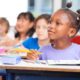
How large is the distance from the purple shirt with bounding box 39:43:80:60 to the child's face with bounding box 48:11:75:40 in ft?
0.27

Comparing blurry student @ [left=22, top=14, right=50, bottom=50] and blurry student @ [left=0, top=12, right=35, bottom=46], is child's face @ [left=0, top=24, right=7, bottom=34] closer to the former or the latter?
blurry student @ [left=0, top=12, right=35, bottom=46]

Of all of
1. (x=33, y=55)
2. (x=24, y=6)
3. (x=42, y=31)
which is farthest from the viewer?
(x=24, y=6)

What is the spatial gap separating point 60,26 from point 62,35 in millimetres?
59

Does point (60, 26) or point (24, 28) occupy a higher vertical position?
point (60, 26)

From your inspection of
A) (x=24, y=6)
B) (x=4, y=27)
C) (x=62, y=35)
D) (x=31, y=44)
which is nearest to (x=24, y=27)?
(x=4, y=27)

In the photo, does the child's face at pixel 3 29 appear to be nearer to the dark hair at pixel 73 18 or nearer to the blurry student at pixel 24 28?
the blurry student at pixel 24 28

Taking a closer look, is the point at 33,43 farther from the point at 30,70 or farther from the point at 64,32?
the point at 30,70

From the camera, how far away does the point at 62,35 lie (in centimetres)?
156

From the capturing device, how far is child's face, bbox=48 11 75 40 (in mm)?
1534

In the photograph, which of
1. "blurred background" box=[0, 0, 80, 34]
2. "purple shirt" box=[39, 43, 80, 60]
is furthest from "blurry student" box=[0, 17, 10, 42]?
"purple shirt" box=[39, 43, 80, 60]

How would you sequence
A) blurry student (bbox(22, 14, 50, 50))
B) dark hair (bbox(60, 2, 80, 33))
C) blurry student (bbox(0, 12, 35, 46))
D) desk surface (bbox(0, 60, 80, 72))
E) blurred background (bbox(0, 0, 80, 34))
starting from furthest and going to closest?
blurred background (bbox(0, 0, 80, 34)) → blurry student (bbox(0, 12, 35, 46)) → blurry student (bbox(22, 14, 50, 50)) → dark hair (bbox(60, 2, 80, 33)) → desk surface (bbox(0, 60, 80, 72))

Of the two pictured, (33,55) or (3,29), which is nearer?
(33,55)

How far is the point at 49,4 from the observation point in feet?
10.3

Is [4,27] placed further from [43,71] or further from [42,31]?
[43,71]
